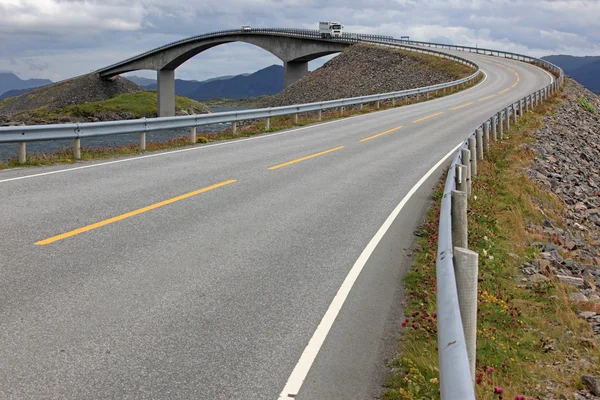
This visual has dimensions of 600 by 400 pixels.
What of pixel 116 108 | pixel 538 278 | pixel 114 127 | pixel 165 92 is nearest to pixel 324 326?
pixel 538 278

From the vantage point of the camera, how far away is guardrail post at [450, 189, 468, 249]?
688cm

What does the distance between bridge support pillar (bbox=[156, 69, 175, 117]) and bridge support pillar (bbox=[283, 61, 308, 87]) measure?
26.1 meters

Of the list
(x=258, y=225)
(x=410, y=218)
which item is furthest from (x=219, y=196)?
(x=410, y=218)

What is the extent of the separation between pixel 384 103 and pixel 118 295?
3936 centimetres

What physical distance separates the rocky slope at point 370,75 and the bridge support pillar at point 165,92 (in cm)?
3609

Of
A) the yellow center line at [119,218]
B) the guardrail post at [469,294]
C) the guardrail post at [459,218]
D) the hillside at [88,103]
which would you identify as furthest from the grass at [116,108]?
the guardrail post at [469,294]

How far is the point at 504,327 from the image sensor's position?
5.87 m

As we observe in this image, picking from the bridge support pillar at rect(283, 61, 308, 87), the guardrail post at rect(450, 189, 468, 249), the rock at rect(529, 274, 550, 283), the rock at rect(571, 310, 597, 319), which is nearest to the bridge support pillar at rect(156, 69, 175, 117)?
the bridge support pillar at rect(283, 61, 308, 87)

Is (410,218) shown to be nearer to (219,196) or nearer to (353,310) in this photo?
(219,196)

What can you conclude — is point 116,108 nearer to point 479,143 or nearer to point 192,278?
point 479,143

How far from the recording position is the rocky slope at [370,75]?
61125 millimetres

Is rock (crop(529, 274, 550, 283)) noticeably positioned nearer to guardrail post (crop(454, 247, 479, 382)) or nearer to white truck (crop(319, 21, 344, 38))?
guardrail post (crop(454, 247, 479, 382))

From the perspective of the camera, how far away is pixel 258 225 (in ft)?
29.4

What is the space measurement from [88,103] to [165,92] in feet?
42.6
